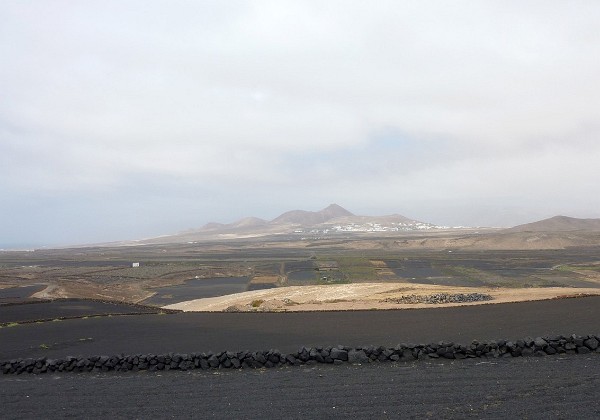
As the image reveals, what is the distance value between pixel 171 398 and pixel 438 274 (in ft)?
192

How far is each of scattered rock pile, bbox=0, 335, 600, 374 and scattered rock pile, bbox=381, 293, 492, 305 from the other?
16.3m

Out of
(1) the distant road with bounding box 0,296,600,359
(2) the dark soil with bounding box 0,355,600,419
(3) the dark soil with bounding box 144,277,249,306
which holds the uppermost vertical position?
(2) the dark soil with bounding box 0,355,600,419

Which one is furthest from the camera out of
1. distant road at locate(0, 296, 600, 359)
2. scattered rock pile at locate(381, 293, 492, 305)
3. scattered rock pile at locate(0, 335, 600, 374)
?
scattered rock pile at locate(381, 293, 492, 305)

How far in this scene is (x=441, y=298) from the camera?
3144 centimetres

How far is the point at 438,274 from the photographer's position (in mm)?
64938

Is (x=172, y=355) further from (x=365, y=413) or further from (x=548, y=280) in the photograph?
(x=548, y=280)

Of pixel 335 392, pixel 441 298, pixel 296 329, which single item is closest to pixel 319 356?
pixel 335 392

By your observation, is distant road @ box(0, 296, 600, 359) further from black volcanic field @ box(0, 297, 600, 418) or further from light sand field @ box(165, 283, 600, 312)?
light sand field @ box(165, 283, 600, 312)

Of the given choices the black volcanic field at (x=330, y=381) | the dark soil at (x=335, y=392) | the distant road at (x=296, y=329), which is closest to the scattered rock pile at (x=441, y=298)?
the distant road at (x=296, y=329)

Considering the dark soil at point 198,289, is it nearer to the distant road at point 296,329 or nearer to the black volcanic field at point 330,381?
the distant road at point 296,329

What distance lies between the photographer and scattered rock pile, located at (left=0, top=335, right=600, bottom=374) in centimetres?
1323

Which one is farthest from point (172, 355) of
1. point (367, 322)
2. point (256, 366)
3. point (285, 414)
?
point (367, 322)

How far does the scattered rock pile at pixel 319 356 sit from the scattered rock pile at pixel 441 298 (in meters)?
16.3

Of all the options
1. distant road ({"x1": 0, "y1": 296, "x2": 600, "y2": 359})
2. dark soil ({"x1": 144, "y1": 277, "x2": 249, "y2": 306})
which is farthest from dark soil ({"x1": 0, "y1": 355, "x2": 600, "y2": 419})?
dark soil ({"x1": 144, "y1": 277, "x2": 249, "y2": 306})
